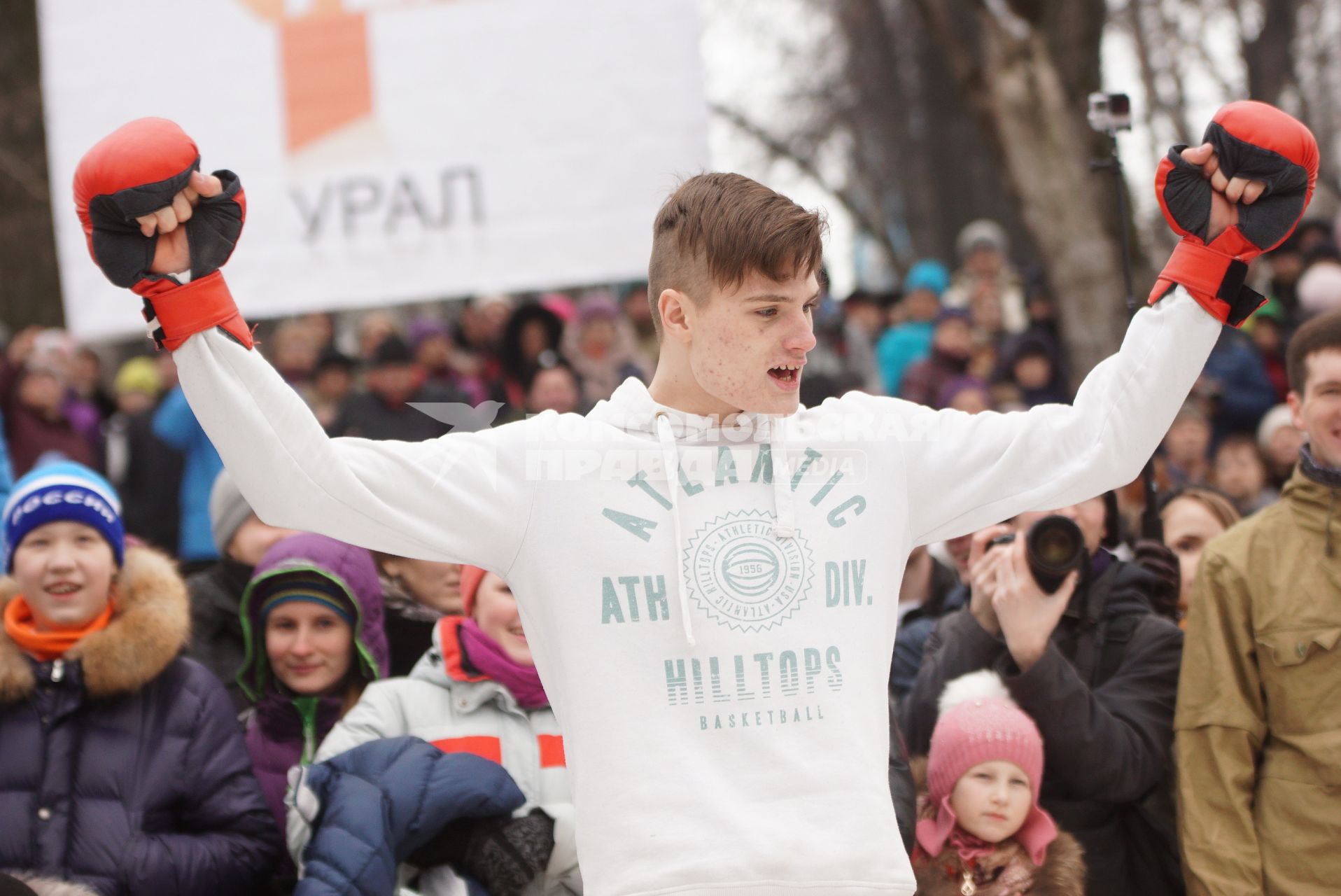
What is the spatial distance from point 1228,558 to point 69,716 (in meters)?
3.07

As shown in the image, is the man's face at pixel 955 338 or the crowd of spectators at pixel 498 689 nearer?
the crowd of spectators at pixel 498 689

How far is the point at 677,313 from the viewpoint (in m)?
2.74

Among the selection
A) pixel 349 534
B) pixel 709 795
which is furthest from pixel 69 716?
pixel 709 795

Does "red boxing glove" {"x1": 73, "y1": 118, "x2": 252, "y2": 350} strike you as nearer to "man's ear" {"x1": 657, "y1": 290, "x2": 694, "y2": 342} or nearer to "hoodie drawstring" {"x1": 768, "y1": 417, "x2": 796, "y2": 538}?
"man's ear" {"x1": 657, "y1": 290, "x2": 694, "y2": 342}

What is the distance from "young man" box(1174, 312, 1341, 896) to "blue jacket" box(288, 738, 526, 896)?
1.78 m

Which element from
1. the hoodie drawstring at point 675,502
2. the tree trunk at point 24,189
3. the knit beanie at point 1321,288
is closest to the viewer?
the hoodie drawstring at point 675,502

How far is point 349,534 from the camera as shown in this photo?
251 cm

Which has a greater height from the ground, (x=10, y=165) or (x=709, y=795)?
(x=10, y=165)

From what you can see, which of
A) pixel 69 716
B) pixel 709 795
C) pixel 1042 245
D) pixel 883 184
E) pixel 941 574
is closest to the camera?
pixel 709 795

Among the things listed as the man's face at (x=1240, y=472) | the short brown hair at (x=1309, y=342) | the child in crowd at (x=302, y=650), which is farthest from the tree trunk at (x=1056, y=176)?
the child in crowd at (x=302, y=650)

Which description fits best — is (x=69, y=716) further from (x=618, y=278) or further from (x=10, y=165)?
(x=10, y=165)

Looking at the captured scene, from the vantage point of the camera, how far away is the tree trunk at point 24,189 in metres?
11.4

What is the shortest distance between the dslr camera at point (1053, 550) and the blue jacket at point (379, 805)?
4.78ft

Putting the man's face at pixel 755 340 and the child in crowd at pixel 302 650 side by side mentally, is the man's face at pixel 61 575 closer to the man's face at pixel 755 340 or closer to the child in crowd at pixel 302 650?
the child in crowd at pixel 302 650
